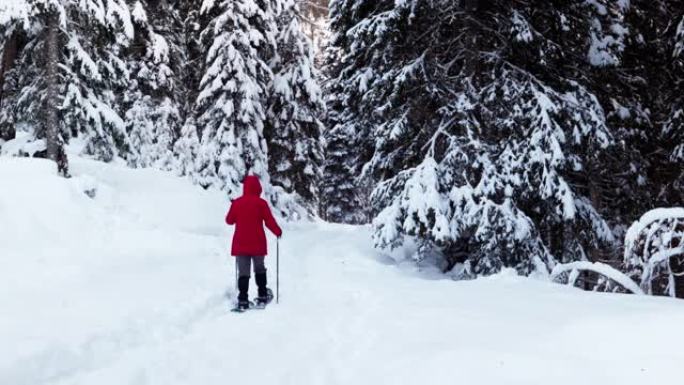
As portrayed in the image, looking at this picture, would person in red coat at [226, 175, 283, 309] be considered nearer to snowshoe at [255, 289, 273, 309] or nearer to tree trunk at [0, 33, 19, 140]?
snowshoe at [255, 289, 273, 309]

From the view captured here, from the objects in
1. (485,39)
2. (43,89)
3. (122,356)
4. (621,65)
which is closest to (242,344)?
(122,356)

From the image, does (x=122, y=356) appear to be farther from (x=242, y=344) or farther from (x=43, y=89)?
(x=43, y=89)

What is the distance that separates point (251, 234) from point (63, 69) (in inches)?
304

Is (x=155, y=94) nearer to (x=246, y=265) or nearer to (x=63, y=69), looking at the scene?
(x=63, y=69)

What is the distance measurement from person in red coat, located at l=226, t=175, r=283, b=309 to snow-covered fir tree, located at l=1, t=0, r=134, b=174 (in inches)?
251

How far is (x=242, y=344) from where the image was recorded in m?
5.88

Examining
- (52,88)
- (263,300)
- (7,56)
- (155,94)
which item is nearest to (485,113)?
(263,300)

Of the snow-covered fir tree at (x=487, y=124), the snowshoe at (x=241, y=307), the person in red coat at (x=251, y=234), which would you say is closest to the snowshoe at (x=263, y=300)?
the person in red coat at (x=251, y=234)

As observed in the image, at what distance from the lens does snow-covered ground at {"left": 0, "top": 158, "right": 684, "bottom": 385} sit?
14.2 ft

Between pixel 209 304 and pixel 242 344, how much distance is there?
2.11 meters

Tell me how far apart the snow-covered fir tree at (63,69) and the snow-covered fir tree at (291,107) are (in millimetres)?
7138

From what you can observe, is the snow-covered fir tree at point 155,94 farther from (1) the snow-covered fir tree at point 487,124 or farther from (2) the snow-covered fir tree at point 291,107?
(1) the snow-covered fir tree at point 487,124

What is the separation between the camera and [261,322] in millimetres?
6938

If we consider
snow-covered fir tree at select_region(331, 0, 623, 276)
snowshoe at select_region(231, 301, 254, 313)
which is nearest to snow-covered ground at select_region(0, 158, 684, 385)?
snowshoe at select_region(231, 301, 254, 313)
